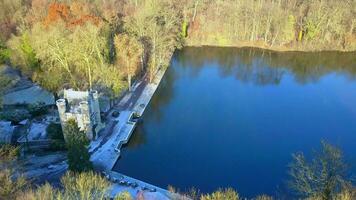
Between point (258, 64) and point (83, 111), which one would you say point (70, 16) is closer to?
point (83, 111)

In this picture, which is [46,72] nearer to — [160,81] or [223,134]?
[160,81]

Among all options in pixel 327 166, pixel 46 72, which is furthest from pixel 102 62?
pixel 327 166

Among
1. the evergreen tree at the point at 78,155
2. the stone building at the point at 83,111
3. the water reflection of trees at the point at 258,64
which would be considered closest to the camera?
the evergreen tree at the point at 78,155

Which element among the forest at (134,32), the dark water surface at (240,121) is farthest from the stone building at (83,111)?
the forest at (134,32)

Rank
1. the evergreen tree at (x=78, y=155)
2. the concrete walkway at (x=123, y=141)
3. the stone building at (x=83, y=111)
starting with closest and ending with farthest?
the evergreen tree at (x=78, y=155) → the concrete walkway at (x=123, y=141) → the stone building at (x=83, y=111)

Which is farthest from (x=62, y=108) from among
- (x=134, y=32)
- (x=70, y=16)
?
(x=134, y=32)

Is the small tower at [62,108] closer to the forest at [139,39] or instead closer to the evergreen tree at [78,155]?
the forest at [139,39]

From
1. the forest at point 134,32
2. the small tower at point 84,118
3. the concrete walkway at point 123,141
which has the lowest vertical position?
the concrete walkway at point 123,141
